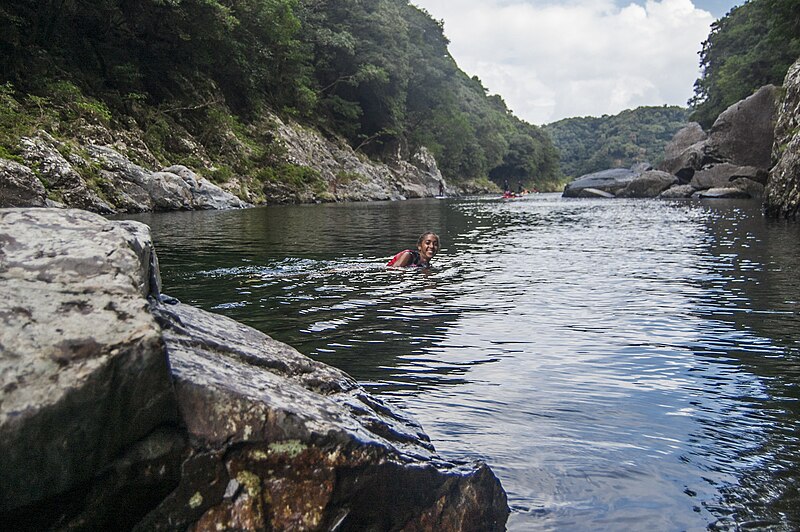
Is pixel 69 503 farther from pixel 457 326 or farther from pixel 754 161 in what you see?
pixel 754 161

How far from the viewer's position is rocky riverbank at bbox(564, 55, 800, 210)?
1952cm

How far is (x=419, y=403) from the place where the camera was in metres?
4.34

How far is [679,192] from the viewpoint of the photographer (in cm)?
4278

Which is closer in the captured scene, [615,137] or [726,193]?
[726,193]

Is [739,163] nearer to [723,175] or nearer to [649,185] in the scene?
[723,175]

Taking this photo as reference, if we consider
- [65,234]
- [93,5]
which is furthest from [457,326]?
[93,5]

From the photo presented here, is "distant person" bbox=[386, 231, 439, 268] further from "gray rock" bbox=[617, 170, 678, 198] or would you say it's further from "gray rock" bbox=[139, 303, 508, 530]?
"gray rock" bbox=[617, 170, 678, 198]

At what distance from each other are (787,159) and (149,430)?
2067cm

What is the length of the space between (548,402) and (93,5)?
29.7 m

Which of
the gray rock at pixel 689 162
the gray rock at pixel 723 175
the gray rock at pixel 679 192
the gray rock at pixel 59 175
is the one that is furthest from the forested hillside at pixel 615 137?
the gray rock at pixel 59 175

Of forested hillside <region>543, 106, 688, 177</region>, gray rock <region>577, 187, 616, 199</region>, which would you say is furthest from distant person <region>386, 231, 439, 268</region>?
forested hillside <region>543, 106, 688, 177</region>

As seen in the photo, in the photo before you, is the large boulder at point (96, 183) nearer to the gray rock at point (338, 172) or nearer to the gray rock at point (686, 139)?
the gray rock at point (338, 172)

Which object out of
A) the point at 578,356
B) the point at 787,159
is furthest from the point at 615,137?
the point at 578,356

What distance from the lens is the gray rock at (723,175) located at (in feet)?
120
